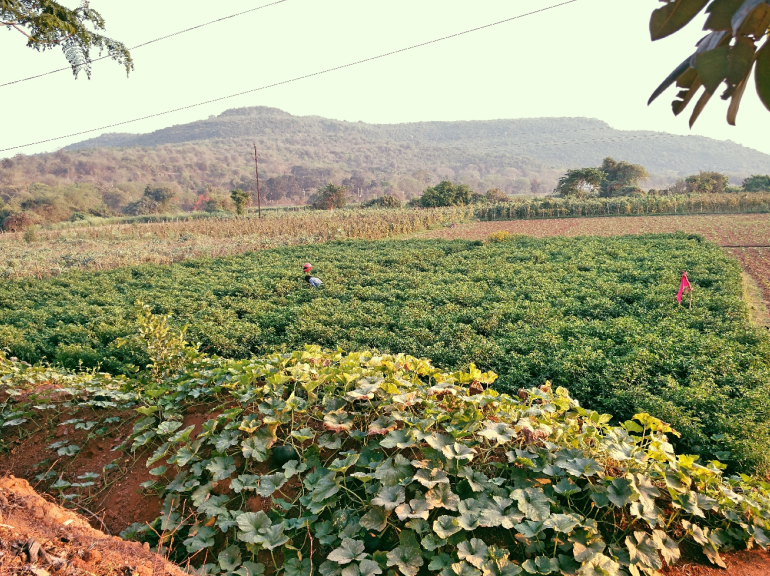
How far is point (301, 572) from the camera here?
2.72 metres

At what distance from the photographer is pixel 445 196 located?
4703 cm

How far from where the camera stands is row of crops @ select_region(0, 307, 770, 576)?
276 cm

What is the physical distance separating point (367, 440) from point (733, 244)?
23.5 meters

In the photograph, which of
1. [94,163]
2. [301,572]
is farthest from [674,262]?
[94,163]

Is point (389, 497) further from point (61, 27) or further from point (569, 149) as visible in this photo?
point (569, 149)

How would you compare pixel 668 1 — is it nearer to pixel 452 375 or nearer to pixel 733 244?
pixel 452 375

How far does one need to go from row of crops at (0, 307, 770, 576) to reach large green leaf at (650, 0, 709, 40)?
2463mm

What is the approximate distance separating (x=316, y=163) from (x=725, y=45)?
529 feet

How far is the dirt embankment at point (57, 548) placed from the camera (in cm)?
212

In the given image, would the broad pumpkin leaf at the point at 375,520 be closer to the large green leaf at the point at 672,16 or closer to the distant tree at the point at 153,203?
the large green leaf at the point at 672,16

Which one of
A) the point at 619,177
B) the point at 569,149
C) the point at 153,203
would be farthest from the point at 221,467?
the point at 569,149

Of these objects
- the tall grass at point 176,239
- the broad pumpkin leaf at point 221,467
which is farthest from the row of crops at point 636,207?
the broad pumpkin leaf at point 221,467

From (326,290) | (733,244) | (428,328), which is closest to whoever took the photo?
(428,328)

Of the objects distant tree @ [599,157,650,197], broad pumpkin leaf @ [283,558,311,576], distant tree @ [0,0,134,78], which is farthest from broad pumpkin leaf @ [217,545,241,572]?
distant tree @ [599,157,650,197]
